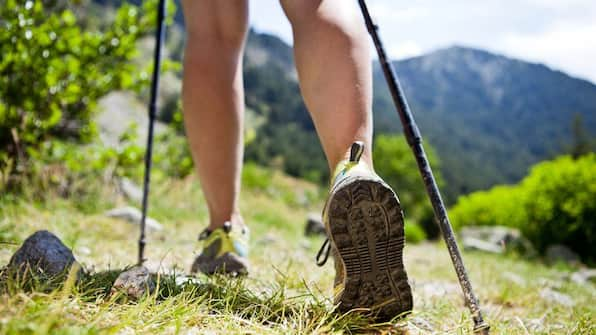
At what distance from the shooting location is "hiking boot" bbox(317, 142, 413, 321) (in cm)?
79

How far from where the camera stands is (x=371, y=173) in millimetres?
822

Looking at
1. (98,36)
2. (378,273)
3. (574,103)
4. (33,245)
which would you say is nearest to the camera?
(378,273)

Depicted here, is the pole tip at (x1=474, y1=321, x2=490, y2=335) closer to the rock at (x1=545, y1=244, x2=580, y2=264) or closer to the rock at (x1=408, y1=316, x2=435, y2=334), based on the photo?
the rock at (x1=408, y1=316, x2=435, y2=334)

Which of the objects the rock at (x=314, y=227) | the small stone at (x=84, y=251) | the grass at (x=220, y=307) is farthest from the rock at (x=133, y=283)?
the rock at (x=314, y=227)

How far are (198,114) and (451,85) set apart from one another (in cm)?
11211

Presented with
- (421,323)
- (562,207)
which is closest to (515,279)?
(421,323)

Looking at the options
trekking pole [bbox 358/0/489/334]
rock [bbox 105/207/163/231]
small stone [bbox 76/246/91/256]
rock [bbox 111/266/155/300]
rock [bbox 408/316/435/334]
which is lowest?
rock [bbox 105/207/163/231]

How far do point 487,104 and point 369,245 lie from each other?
114 metres

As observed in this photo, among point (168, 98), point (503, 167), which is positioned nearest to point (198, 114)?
point (168, 98)

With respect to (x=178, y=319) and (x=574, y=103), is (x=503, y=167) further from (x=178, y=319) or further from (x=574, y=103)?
(x=178, y=319)

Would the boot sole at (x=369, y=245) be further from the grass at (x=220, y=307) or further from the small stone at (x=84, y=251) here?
the small stone at (x=84, y=251)

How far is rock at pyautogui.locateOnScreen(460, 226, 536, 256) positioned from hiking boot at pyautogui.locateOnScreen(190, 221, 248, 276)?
4760 millimetres

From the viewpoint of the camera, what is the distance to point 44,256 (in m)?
0.93

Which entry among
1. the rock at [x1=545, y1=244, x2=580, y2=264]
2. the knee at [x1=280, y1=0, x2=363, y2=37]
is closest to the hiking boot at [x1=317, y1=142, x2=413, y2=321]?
the knee at [x1=280, y1=0, x2=363, y2=37]
